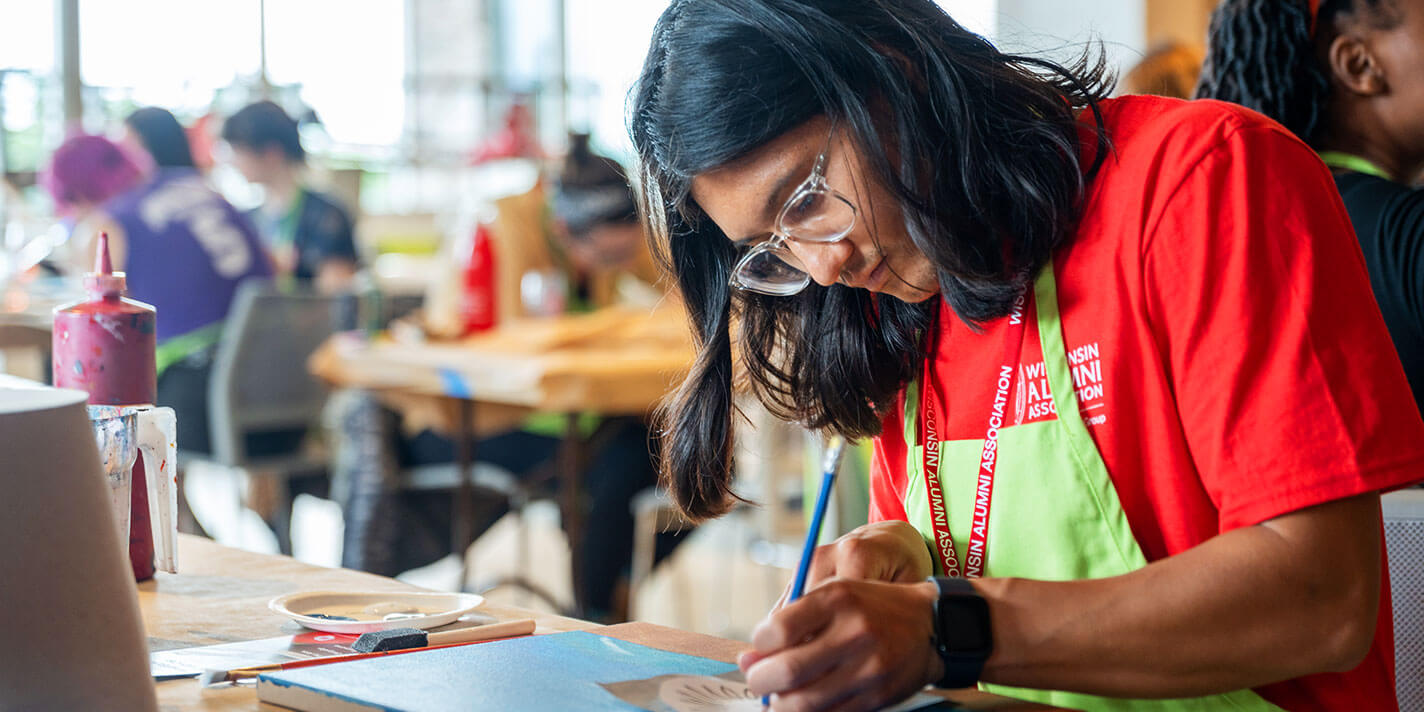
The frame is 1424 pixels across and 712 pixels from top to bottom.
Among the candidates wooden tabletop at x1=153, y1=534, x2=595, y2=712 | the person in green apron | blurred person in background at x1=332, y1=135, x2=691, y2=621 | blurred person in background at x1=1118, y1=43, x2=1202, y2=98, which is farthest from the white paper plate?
blurred person in background at x1=332, y1=135, x2=691, y2=621

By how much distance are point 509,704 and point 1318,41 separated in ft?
4.24

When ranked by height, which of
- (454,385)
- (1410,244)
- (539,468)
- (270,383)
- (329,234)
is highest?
(1410,244)

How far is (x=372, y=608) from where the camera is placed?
1.16 meters

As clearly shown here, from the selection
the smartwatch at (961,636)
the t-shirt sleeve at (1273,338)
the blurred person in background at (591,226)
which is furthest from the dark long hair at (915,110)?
the blurred person in background at (591,226)

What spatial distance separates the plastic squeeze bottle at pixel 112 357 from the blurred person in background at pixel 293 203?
331 centimetres

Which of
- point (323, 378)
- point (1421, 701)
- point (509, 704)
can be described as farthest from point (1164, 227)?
point (323, 378)

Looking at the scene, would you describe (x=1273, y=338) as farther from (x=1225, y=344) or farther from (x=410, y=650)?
(x=410, y=650)

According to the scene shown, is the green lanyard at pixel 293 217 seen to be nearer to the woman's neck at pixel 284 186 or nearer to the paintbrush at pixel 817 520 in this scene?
the woman's neck at pixel 284 186

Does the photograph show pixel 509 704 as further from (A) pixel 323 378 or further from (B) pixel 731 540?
(B) pixel 731 540

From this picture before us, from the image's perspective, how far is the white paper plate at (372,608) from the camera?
42.6 inches

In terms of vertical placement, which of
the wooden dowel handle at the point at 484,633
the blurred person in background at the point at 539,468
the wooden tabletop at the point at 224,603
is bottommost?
the blurred person in background at the point at 539,468

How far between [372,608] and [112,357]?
34 centimetres

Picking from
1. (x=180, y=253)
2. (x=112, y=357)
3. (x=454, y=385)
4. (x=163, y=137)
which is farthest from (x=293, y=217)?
(x=112, y=357)

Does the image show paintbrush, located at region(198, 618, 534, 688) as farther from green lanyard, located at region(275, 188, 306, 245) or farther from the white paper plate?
green lanyard, located at region(275, 188, 306, 245)
